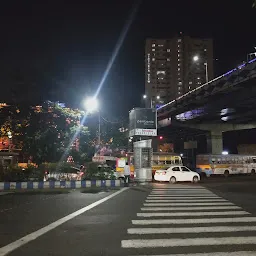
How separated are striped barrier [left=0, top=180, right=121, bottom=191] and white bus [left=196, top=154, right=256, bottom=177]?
18.7 metres

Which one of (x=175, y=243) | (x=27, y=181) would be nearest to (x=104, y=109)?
(x=27, y=181)

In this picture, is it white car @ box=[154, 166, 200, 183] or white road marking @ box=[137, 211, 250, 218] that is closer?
white road marking @ box=[137, 211, 250, 218]

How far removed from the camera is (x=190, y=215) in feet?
37.1

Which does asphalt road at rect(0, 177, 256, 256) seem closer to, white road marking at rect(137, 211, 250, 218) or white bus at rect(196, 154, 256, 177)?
white road marking at rect(137, 211, 250, 218)

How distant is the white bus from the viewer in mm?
38469

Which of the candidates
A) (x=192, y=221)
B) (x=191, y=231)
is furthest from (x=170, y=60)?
(x=191, y=231)

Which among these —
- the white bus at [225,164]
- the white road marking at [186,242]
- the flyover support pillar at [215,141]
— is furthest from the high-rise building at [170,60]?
the white road marking at [186,242]

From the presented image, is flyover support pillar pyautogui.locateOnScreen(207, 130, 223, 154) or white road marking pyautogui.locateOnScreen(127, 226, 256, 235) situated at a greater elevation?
flyover support pillar pyautogui.locateOnScreen(207, 130, 223, 154)

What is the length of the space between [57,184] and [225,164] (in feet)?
76.4

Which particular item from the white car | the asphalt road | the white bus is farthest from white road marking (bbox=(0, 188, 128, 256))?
the white bus

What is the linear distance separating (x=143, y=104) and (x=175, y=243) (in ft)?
219

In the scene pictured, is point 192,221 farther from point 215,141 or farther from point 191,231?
point 215,141

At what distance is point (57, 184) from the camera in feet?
73.7

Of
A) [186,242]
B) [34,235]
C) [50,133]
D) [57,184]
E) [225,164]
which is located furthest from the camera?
[225,164]
